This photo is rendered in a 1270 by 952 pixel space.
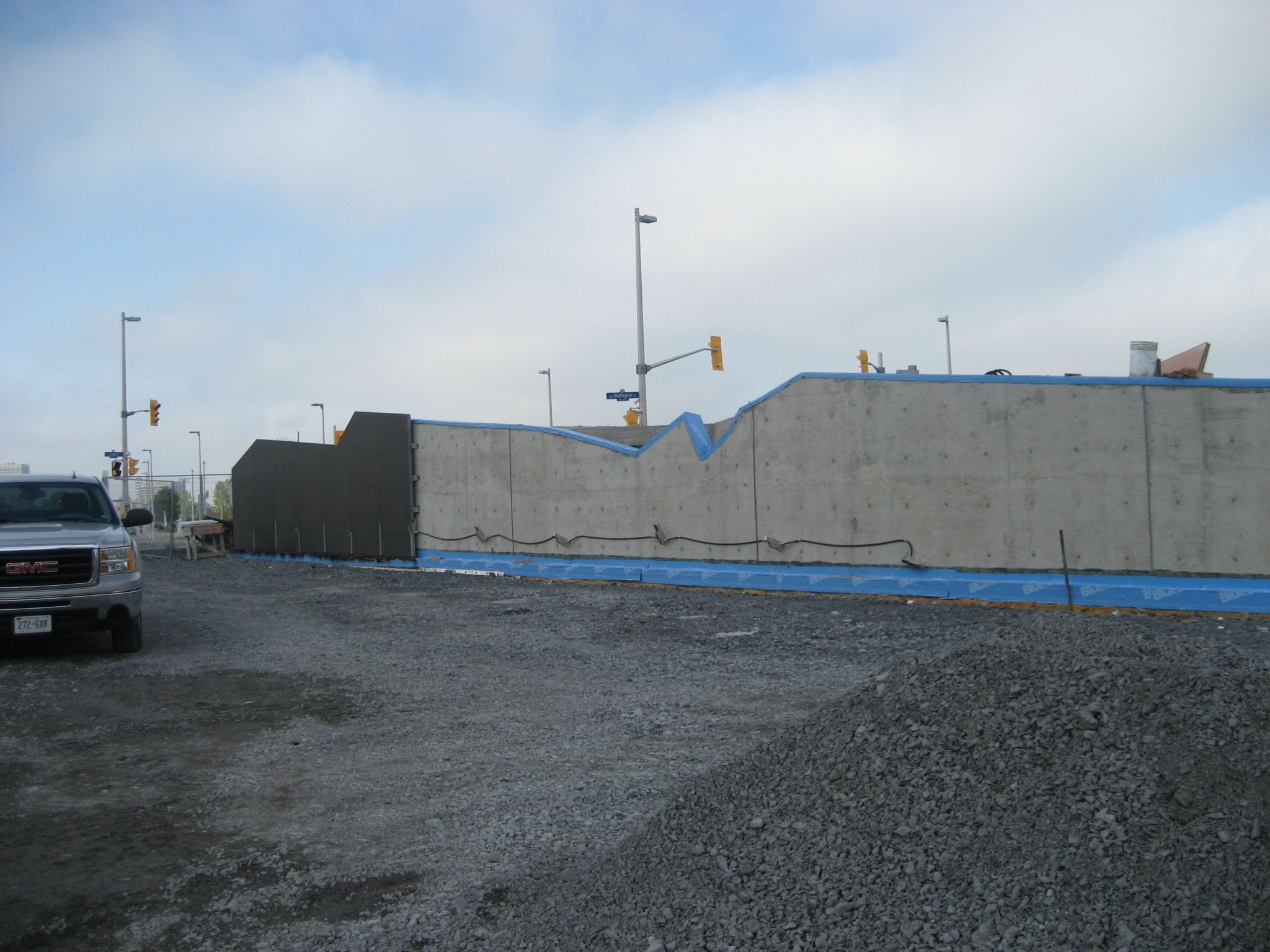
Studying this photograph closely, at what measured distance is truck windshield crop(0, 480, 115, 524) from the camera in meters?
11.2

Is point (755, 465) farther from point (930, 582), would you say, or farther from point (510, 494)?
point (510, 494)

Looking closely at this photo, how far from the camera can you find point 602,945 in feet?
12.3

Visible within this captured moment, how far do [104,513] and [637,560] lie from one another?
8.86 m

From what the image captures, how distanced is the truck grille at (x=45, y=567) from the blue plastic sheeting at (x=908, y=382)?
9.55 meters

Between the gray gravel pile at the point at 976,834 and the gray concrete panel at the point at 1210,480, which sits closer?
the gray gravel pile at the point at 976,834

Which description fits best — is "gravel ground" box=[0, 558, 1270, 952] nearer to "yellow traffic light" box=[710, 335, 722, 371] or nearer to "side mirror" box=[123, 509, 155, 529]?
"side mirror" box=[123, 509, 155, 529]

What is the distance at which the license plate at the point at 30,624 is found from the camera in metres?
9.96

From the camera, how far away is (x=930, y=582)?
1371 cm

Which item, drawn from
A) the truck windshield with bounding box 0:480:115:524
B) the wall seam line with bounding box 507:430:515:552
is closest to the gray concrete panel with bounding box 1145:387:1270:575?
the wall seam line with bounding box 507:430:515:552

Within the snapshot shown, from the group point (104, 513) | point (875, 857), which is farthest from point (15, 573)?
point (875, 857)

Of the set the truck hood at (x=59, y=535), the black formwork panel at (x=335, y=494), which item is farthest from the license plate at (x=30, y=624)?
the black formwork panel at (x=335, y=494)

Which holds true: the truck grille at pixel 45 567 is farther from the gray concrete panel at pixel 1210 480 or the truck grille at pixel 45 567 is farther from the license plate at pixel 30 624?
the gray concrete panel at pixel 1210 480

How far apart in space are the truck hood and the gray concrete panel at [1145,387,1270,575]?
12.2 meters

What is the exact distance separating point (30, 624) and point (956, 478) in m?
11.4
